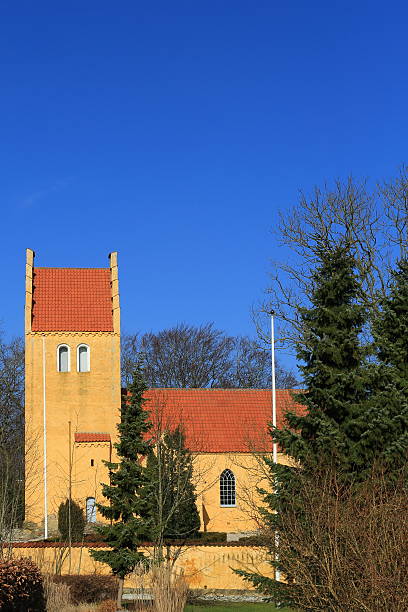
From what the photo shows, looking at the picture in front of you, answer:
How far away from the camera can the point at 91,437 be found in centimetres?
4534

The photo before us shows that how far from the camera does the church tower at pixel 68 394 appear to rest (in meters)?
44.8

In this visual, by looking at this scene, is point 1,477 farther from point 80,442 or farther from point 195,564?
point 80,442

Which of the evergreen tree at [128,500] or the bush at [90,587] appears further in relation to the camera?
the bush at [90,587]

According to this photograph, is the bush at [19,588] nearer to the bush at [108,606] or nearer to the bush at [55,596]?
the bush at [55,596]

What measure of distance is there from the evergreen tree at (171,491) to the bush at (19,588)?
8665 mm

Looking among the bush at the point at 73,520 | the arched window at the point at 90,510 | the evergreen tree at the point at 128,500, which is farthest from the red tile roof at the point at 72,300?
the evergreen tree at the point at 128,500

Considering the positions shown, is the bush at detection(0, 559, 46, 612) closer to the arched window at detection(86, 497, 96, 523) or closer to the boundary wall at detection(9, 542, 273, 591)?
the boundary wall at detection(9, 542, 273, 591)

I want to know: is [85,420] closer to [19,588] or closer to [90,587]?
[90,587]

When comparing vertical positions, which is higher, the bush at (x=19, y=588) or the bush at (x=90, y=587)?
the bush at (x=19, y=588)

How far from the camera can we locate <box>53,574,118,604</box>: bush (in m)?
27.6

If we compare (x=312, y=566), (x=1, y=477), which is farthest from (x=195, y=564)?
(x=312, y=566)

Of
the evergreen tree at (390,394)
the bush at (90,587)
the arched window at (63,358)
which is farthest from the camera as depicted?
the arched window at (63,358)

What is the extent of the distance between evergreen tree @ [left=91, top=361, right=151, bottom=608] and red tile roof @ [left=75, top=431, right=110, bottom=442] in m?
17.0

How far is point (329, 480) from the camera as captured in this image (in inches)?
698
